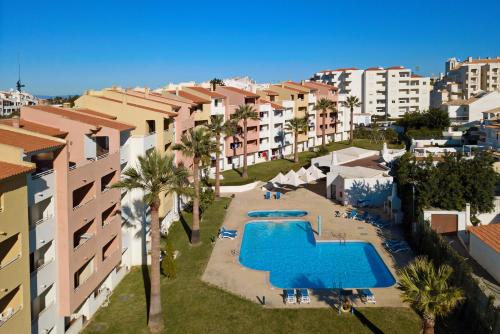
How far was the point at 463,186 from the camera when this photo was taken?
34.4 metres

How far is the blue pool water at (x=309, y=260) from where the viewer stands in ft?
95.7

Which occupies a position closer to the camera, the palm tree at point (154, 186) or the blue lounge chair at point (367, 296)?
the palm tree at point (154, 186)

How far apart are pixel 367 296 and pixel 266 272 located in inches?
287

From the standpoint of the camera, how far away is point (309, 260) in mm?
33156

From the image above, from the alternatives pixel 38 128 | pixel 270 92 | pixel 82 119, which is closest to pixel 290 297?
pixel 82 119

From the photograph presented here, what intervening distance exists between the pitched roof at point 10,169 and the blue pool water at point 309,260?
17.1 m

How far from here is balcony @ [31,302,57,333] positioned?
1950 centimetres

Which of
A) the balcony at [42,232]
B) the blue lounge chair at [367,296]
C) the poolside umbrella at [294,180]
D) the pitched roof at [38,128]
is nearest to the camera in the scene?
the balcony at [42,232]

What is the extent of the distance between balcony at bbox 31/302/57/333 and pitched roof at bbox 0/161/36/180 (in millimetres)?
6942

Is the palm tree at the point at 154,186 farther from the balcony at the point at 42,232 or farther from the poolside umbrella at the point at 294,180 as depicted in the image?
the poolside umbrella at the point at 294,180

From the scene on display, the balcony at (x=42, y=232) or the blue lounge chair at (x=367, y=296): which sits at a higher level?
the balcony at (x=42, y=232)

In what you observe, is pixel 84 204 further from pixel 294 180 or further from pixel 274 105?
pixel 274 105

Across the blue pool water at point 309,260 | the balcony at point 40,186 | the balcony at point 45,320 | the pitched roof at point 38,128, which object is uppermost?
the pitched roof at point 38,128

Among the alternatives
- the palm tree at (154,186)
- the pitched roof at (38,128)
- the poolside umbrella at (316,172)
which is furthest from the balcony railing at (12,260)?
the poolside umbrella at (316,172)
